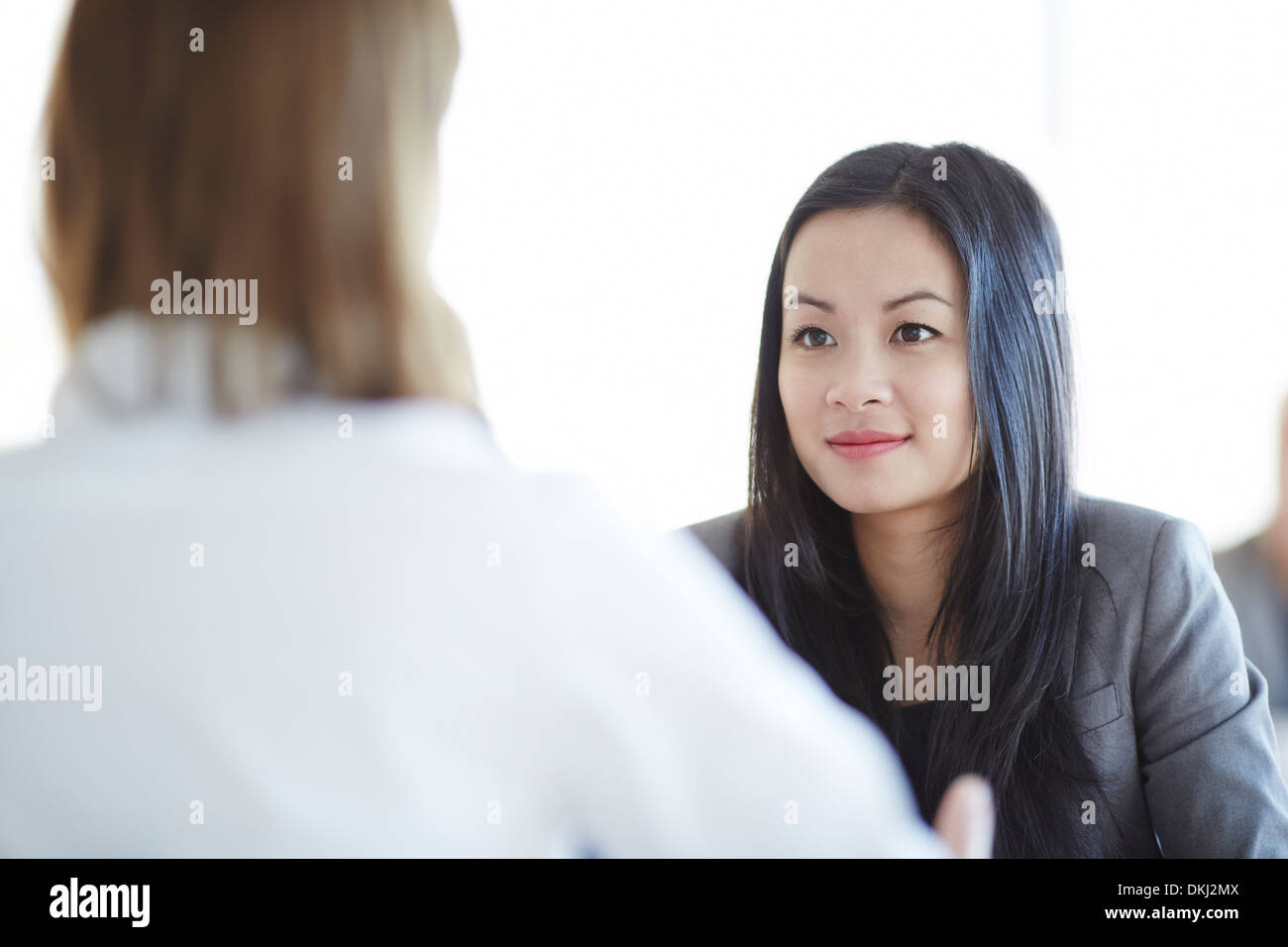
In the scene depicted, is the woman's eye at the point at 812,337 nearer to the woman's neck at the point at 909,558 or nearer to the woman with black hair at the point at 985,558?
the woman with black hair at the point at 985,558

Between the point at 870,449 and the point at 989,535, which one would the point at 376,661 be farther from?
the point at 989,535

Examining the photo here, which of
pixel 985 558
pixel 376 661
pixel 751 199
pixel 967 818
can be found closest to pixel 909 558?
pixel 985 558

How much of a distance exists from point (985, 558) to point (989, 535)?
0.03 meters

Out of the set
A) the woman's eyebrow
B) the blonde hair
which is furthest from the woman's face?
the blonde hair

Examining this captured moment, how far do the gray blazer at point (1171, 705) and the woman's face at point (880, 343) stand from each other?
0.77 ft

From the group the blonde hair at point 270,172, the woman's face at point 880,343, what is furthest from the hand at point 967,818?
the blonde hair at point 270,172

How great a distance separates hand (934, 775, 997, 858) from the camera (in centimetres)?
96

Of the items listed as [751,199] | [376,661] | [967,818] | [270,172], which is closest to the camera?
[376,661]

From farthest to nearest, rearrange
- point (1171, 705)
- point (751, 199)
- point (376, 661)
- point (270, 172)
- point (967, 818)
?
point (751, 199), point (1171, 705), point (967, 818), point (270, 172), point (376, 661)

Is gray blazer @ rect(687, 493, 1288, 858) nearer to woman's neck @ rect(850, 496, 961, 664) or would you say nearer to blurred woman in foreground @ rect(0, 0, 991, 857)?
→ woman's neck @ rect(850, 496, 961, 664)

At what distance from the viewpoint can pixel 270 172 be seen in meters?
0.82

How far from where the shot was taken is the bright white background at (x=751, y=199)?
114 cm

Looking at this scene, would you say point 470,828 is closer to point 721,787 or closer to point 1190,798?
point 721,787

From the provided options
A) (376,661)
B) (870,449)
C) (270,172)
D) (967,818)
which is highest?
(270,172)
